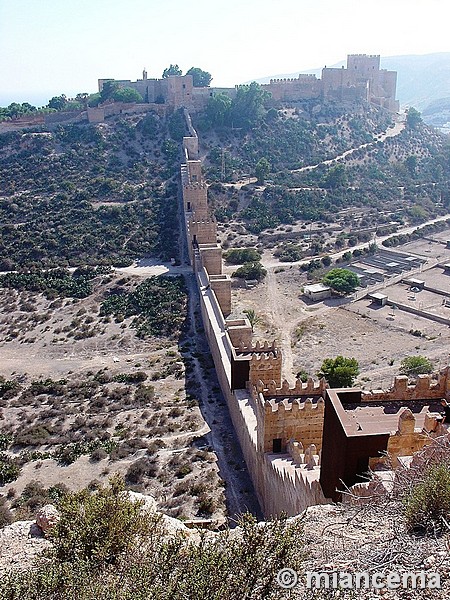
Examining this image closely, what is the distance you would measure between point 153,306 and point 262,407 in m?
15.7

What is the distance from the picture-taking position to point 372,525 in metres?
6.00

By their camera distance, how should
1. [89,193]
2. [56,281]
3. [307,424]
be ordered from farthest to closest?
[89,193], [56,281], [307,424]

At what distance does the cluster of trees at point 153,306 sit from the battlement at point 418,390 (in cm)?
1408

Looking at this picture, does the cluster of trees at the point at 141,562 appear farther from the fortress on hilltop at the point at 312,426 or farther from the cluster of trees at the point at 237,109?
the cluster of trees at the point at 237,109

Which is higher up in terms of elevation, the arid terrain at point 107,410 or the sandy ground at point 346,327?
the arid terrain at point 107,410

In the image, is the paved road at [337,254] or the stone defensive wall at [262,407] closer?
the stone defensive wall at [262,407]

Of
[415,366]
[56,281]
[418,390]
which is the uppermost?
[418,390]

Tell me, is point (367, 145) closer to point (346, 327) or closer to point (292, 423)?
point (346, 327)

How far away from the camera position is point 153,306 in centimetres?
2628

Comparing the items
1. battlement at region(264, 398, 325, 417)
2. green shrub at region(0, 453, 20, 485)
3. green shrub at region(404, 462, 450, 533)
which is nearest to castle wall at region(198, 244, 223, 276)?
green shrub at region(0, 453, 20, 485)

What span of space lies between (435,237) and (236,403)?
35.9 meters

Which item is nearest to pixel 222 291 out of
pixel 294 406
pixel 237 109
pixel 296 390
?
pixel 296 390

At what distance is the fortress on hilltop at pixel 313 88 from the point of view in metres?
53.3

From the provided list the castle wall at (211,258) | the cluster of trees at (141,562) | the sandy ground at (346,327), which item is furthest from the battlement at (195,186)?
the cluster of trees at (141,562)
